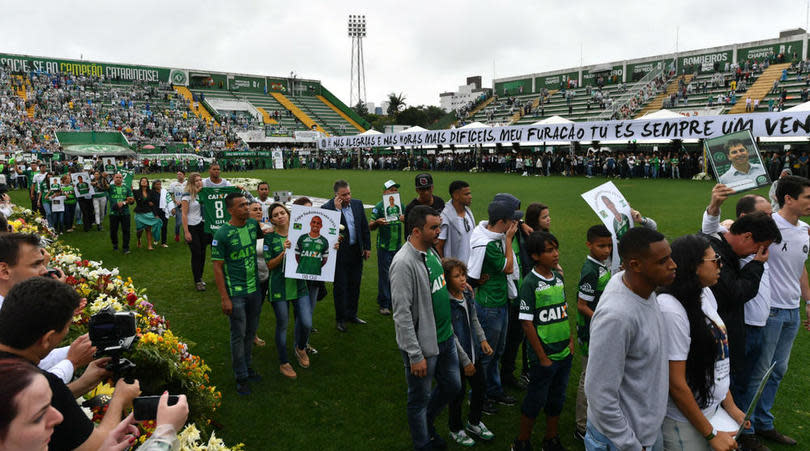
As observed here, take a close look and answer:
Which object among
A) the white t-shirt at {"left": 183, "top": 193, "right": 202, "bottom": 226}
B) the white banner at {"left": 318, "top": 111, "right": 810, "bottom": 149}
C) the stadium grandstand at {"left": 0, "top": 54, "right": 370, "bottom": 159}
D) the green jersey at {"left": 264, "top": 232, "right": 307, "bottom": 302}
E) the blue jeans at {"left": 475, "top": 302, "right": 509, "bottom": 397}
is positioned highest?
the stadium grandstand at {"left": 0, "top": 54, "right": 370, "bottom": 159}

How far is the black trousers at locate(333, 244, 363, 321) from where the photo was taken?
639 centimetres

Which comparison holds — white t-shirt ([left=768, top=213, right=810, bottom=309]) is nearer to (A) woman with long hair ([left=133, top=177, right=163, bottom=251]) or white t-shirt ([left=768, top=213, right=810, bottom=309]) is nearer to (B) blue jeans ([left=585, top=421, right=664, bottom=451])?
(B) blue jeans ([left=585, top=421, right=664, bottom=451])

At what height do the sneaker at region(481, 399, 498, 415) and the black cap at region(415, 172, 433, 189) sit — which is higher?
the black cap at region(415, 172, 433, 189)

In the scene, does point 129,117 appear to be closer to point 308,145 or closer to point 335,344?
point 308,145

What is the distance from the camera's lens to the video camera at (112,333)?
239cm

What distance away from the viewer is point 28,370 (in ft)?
4.94

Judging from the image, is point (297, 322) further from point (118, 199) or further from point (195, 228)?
point (118, 199)

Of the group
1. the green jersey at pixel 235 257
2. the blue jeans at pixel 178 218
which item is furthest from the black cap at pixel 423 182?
the blue jeans at pixel 178 218

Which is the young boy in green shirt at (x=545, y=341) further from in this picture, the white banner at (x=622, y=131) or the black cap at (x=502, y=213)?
the white banner at (x=622, y=131)

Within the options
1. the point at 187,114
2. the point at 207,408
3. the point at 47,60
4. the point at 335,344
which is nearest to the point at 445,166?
the point at 187,114

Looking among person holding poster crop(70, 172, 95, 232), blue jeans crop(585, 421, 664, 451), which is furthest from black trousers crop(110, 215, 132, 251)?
blue jeans crop(585, 421, 664, 451)

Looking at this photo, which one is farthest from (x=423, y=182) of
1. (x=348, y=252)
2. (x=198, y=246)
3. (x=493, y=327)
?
(x=198, y=246)

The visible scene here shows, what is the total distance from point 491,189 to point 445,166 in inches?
655

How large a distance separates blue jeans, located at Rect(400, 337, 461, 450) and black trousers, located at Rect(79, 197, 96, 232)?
13.0 meters
